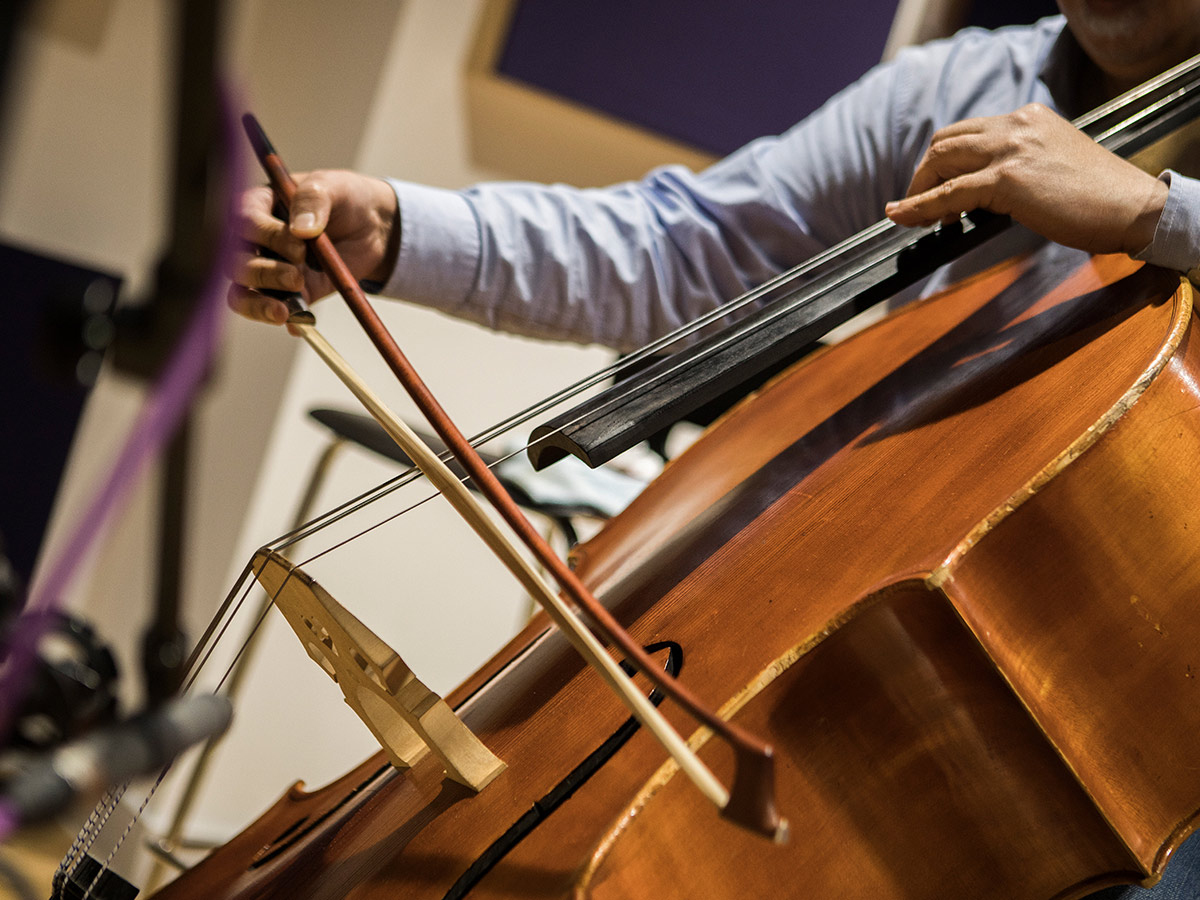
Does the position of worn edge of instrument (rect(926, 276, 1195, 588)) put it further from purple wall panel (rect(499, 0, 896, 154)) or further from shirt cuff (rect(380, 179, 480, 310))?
purple wall panel (rect(499, 0, 896, 154))

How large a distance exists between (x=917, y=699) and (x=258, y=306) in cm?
43

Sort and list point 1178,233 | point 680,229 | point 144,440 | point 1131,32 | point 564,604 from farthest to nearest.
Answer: point 680,229
point 1131,32
point 1178,233
point 564,604
point 144,440

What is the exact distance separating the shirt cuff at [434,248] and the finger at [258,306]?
0.57 ft

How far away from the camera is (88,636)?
35cm

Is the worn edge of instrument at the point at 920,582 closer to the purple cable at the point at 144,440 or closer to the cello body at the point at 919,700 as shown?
the cello body at the point at 919,700

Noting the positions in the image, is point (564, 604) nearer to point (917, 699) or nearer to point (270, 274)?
point (917, 699)

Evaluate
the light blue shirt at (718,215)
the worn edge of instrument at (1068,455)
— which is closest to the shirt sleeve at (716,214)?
the light blue shirt at (718,215)

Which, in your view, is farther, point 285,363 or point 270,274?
point 285,363

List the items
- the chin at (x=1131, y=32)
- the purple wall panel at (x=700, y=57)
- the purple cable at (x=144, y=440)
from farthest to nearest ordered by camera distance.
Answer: the purple wall panel at (x=700, y=57) → the chin at (x=1131, y=32) → the purple cable at (x=144, y=440)

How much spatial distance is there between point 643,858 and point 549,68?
48.5 inches

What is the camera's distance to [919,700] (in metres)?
0.44

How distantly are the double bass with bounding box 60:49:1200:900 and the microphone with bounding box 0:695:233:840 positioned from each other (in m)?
0.18

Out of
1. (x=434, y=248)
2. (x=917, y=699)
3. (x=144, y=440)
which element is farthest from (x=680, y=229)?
(x=144, y=440)

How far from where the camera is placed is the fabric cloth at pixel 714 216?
83cm
